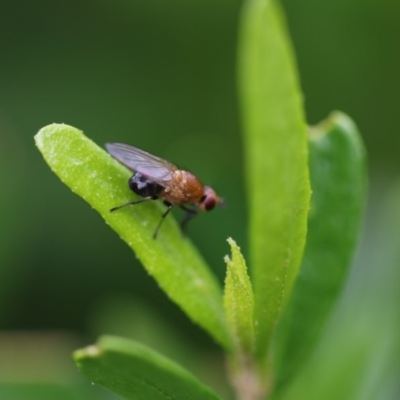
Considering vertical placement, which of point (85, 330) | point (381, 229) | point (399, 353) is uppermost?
point (381, 229)

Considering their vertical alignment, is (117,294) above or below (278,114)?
below

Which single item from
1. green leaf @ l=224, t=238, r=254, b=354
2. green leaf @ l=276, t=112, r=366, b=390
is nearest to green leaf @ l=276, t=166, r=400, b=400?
green leaf @ l=276, t=112, r=366, b=390

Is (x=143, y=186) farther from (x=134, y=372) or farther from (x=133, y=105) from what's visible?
(x=133, y=105)

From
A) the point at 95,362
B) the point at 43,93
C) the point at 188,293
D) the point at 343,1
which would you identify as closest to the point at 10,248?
the point at 43,93

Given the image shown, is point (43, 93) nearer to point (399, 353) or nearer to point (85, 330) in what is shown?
point (85, 330)

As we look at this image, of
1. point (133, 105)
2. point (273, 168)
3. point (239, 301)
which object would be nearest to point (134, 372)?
point (239, 301)

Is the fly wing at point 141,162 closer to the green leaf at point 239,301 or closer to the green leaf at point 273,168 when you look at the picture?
the green leaf at point 273,168
